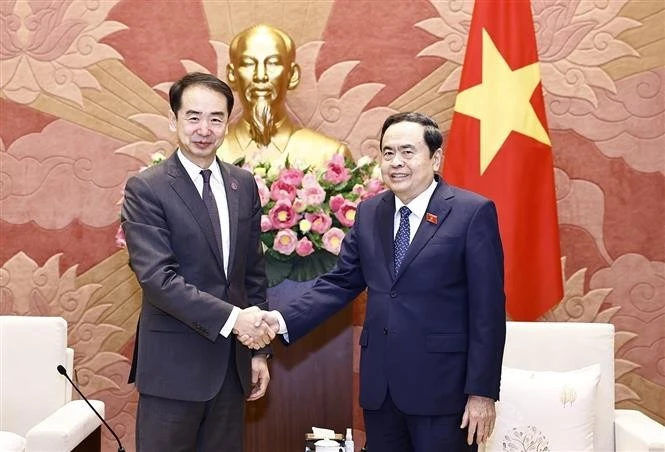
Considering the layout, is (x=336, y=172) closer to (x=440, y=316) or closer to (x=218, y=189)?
(x=218, y=189)

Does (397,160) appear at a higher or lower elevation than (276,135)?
lower

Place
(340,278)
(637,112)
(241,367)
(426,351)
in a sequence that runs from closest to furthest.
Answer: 1. (426,351)
2. (241,367)
3. (340,278)
4. (637,112)

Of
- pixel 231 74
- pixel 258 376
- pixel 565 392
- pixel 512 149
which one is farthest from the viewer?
pixel 231 74

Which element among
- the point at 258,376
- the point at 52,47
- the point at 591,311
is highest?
the point at 52,47

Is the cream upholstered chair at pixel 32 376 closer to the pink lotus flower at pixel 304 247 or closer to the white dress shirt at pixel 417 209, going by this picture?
the pink lotus flower at pixel 304 247

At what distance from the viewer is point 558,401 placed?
323 cm

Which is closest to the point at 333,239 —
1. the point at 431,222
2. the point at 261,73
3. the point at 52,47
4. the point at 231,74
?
the point at 431,222

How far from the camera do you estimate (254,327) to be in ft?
8.73

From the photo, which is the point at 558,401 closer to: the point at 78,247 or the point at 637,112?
the point at 637,112

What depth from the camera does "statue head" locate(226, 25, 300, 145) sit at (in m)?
3.81

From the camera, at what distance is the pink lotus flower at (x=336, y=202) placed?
331 cm

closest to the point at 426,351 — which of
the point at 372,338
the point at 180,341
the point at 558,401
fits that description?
the point at 372,338

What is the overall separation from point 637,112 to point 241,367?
252 centimetres

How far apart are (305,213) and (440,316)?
951 millimetres
